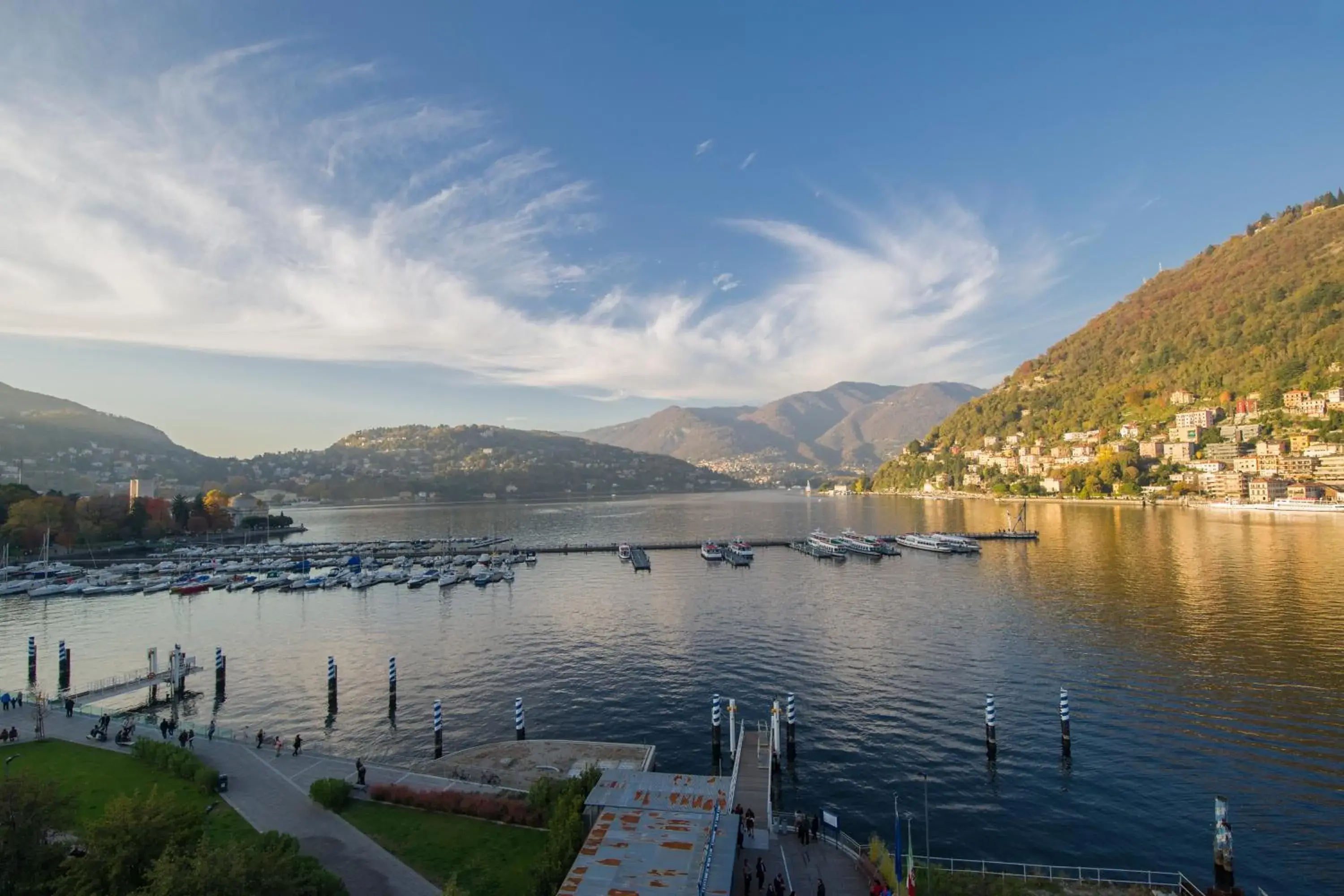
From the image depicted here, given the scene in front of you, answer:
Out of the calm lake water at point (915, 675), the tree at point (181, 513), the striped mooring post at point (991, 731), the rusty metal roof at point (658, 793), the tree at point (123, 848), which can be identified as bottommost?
the calm lake water at point (915, 675)

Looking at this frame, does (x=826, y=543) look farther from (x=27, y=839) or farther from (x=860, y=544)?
(x=27, y=839)

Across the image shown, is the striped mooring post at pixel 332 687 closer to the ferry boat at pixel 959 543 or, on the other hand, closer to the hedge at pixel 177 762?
the hedge at pixel 177 762

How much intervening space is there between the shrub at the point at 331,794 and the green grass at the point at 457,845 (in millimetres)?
383

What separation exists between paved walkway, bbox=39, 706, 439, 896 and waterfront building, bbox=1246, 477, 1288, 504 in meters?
188

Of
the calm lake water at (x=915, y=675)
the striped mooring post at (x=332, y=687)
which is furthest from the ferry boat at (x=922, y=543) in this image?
the striped mooring post at (x=332, y=687)

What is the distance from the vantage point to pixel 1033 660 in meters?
44.7

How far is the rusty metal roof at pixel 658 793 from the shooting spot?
796 inches

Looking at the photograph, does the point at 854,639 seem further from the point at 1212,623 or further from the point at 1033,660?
the point at 1212,623

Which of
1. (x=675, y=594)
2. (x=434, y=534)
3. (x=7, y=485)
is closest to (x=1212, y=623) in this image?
(x=675, y=594)

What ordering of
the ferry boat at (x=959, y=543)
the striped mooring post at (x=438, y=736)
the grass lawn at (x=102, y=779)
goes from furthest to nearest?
the ferry boat at (x=959, y=543)
the striped mooring post at (x=438, y=736)
the grass lawn at (x=102, y=779)

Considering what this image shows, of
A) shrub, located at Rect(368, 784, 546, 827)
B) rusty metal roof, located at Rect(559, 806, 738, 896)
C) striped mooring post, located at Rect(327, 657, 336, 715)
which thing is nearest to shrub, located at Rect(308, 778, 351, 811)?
shrub, located at Rect(368, 784, 546, 827)

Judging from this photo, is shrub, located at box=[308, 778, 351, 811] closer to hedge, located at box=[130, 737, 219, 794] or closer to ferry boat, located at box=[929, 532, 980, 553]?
hedge, located at box=[130, 737, 219, 794]

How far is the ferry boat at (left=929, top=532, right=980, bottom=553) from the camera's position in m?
101

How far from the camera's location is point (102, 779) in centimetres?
2569
